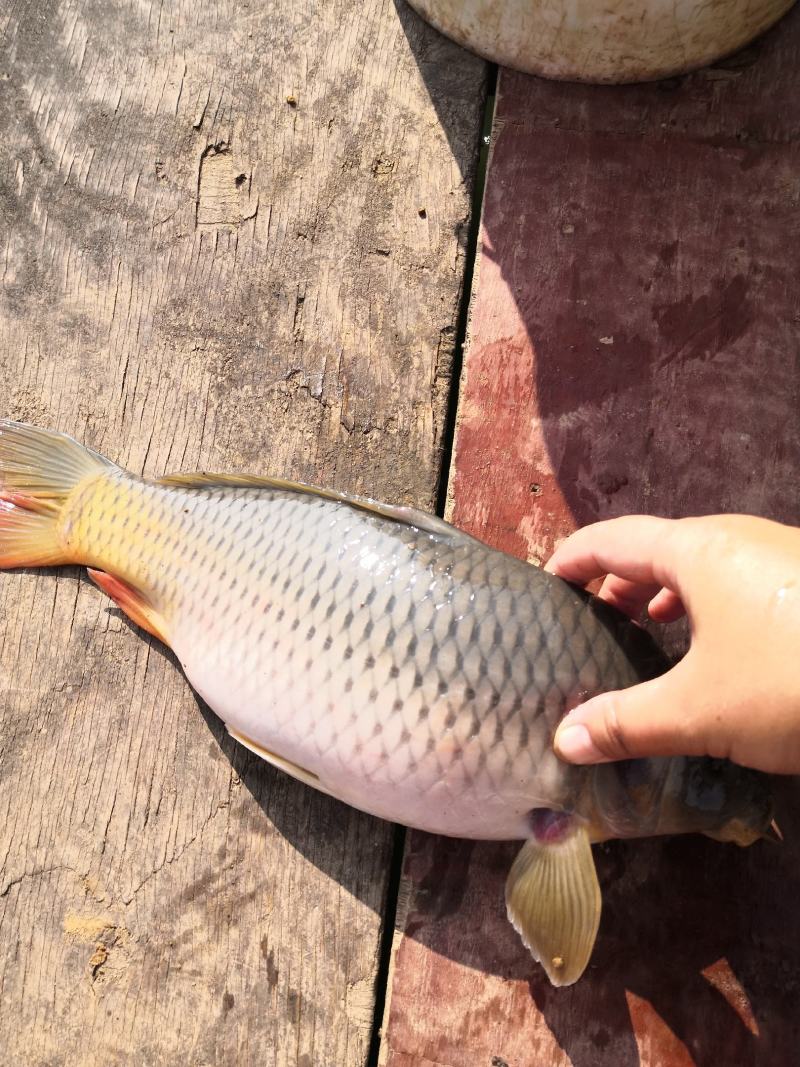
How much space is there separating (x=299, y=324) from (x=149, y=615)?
30.5 inches

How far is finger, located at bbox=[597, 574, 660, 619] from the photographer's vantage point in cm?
186

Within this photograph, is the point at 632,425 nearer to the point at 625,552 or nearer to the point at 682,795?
the point at 625,552

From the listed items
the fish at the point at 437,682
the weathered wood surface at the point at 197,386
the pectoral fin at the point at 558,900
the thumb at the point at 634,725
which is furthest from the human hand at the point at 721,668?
the weathered wood surface at the point at 197,386

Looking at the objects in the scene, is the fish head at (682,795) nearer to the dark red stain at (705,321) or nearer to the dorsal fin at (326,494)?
the dorsal fin at (326,494)

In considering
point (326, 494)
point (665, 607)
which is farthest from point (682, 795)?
point (326, 494)

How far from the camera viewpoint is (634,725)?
1428 millimetres

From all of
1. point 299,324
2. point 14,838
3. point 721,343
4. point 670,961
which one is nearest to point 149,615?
point 14,838

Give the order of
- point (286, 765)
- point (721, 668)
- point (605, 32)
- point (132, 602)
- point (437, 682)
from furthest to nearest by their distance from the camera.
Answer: point (605, 32), point (132, 602), point (286, 765), point (437, 682), point (721, 668)

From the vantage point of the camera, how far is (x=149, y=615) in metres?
1.91

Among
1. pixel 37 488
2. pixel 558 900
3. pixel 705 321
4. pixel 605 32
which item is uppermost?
pixel 605 32

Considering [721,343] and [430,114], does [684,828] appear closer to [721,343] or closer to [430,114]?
[721,343]

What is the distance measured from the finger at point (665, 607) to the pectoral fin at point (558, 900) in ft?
1.48

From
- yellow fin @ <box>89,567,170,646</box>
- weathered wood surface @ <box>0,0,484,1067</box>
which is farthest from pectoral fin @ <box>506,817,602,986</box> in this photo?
yellow fin @ <box>89,567,170,646</box>

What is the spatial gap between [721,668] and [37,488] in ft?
4.71
